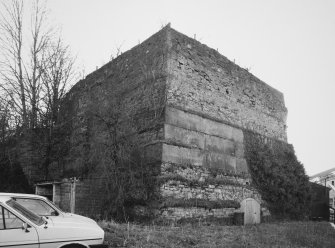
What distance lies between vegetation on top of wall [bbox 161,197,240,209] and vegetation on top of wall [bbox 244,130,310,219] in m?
2.75

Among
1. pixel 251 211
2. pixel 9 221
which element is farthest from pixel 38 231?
pixel 251 211

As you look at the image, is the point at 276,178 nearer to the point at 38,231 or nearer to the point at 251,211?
the point at 251,211

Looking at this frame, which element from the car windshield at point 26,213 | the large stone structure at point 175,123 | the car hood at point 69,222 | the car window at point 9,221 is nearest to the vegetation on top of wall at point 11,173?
the large stone structure at point 175,123

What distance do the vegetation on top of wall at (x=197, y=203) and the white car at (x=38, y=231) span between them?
507 centimetres

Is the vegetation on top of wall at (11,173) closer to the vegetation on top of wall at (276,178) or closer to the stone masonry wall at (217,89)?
the stone masonry wall at (217,89)

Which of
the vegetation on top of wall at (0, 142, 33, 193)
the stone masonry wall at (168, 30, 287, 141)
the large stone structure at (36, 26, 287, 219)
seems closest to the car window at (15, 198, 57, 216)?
the large stone structure at (36, 26, 287, 219)

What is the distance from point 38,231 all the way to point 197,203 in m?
7.33

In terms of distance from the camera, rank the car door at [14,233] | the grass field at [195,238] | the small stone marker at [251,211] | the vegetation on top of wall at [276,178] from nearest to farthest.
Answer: the car door at [14,233]
the grass field at [195,238]
the small stone marker at [251,211]
the vegetation on top of wall at [276,178]

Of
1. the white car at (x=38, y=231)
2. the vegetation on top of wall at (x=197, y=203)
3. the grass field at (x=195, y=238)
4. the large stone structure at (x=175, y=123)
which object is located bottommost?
the grass field at (x=195, y=238)

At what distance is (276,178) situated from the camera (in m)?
15.6

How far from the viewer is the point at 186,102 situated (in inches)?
469

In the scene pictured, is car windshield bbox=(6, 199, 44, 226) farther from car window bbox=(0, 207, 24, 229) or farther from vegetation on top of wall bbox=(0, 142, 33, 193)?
vegetation on top of wall bbox=(0, 142, 33, 193)

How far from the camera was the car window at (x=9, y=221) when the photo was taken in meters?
4.46

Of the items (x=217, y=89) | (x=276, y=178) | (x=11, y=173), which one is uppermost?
(x=217, y=89)
